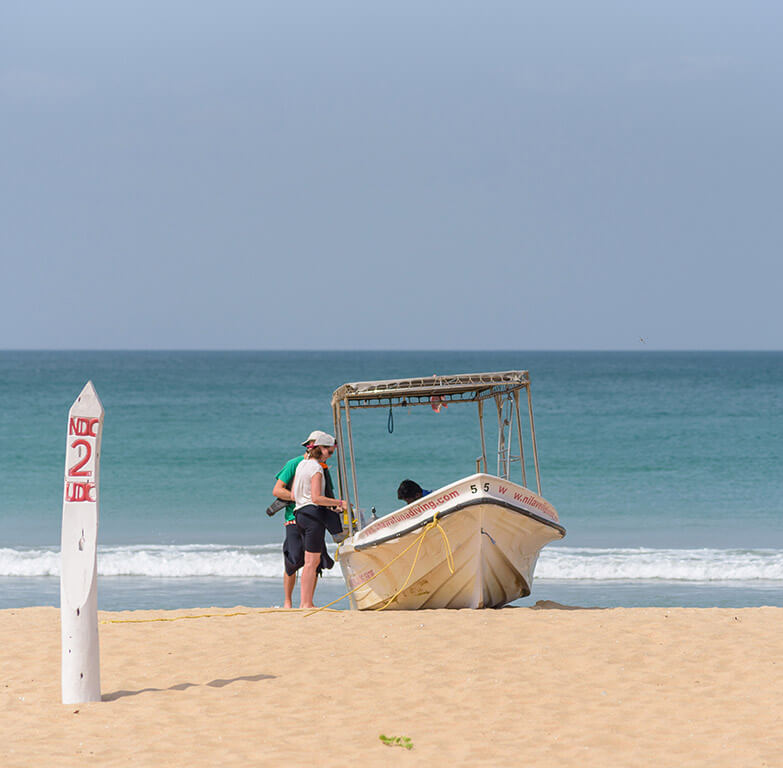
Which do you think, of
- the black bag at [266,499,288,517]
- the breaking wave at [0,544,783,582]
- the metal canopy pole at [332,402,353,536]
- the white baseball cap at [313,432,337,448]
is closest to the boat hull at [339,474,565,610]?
the metal canopy pole at [332,402,353,536]

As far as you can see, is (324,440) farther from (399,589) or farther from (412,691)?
(412,691)

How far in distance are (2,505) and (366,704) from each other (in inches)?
716

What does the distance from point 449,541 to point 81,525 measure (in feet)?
13.6

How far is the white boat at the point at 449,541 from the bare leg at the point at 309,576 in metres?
0.34

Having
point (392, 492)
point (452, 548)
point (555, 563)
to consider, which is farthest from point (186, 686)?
point (392, 492)

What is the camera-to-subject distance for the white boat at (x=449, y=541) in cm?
959

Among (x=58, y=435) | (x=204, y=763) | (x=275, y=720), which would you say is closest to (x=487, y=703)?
(x=275, y=720)

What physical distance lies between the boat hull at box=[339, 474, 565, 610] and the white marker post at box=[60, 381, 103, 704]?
3719 mm

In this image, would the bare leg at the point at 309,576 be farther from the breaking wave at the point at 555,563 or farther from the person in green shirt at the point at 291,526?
the breaking wave at the point at 555,563

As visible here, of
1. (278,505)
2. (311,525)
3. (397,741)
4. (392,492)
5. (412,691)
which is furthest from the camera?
(392,492)

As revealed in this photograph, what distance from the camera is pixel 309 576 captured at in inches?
402

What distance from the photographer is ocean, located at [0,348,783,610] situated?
48.4 ft

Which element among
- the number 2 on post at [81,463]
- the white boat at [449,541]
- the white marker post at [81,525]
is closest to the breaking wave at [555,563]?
the white boat at [449,541]

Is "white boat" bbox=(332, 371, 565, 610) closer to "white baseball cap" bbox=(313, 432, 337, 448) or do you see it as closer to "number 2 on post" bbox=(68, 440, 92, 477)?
"white baseball cap" bbox=(313, 432, 337, 448)
